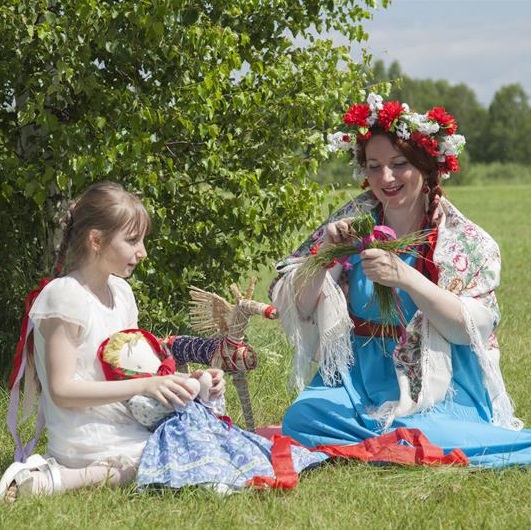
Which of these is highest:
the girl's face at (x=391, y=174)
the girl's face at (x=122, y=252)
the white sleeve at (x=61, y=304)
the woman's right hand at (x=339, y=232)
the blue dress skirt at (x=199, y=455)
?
the girl's face at (x=391, y=174)

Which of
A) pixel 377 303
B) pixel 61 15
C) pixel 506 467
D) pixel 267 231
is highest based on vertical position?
pixel 61 15

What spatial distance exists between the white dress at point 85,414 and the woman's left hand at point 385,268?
3.41ft

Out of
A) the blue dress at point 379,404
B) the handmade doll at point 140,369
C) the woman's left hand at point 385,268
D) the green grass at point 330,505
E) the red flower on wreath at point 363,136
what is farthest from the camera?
the red flower on wreath at point 363,136

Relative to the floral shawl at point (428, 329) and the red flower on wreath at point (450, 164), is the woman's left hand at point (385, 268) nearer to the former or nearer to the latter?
the floral shawl at point (428, 329)

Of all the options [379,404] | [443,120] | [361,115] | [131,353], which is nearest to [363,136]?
[361,115]

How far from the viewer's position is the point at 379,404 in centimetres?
458

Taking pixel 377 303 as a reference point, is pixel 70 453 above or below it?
below

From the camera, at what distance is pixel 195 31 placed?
529 centimetres

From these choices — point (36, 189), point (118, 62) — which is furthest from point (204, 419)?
point (118, 62)

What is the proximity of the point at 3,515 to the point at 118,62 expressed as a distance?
106 inches

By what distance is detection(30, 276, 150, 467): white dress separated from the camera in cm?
396

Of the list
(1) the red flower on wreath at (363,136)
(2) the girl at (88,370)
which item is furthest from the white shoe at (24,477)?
(1) the red flower on wreath at (363,136)

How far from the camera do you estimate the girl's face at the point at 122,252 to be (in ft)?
13.2

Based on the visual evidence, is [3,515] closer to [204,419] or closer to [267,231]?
[204,419]
